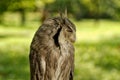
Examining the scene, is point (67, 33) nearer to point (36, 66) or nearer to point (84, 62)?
point (36, 66)

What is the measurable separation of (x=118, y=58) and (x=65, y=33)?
13.7m

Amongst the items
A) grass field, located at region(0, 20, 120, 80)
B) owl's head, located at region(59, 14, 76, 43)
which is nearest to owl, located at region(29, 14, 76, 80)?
owl's head, located at region(59, 14, 76, 43)

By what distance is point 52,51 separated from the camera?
436cm

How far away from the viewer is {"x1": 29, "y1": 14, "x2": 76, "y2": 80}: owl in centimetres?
Answer: 434

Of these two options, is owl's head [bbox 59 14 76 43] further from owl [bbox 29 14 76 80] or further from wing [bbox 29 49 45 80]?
wing [bbox 29 49 45 80]

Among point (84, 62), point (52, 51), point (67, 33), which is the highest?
point (67, 33)

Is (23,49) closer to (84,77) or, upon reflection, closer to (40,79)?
(84,77)

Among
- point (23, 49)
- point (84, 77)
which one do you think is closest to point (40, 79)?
point (84, 77)

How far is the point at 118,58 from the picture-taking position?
17.9m

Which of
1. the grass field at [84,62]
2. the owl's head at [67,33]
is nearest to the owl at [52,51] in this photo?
the owl's head at [67,33]

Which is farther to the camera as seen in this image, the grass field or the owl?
the grass field

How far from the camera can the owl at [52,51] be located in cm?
434

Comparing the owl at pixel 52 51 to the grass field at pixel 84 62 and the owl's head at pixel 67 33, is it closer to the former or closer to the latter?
the owl's head at pixel 67 33

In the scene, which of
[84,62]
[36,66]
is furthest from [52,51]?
[84,62]
